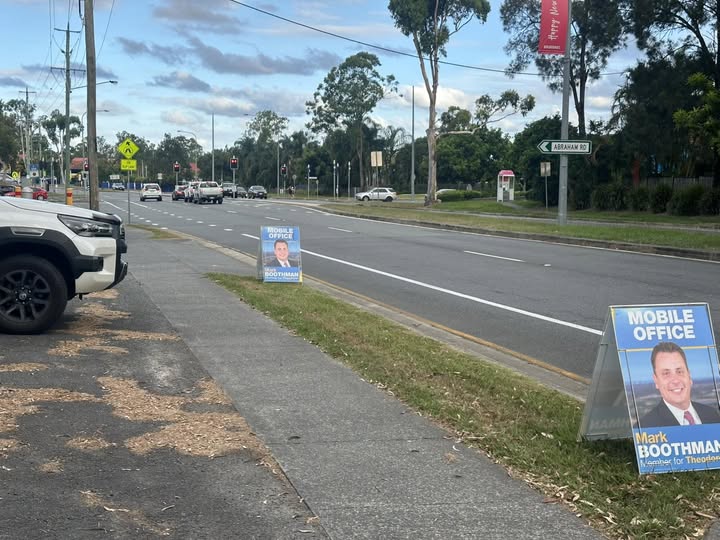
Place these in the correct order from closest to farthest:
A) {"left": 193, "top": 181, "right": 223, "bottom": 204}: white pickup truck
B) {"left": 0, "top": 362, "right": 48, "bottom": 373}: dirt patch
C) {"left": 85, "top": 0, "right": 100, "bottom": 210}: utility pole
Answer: {"left": 0, "top": 362, "right": 48, "bottom": 373}: dirt patch, {"left": 85, "top": 0, "right": 100, "bottom": 210}: utility pole, {"left": 193, "top": 181, "right": 223, "bottom": 204}: white pickup truck

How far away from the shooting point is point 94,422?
5.73 meters

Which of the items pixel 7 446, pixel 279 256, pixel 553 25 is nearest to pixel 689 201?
pixel 553 25

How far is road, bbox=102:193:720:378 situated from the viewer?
33.3 feet

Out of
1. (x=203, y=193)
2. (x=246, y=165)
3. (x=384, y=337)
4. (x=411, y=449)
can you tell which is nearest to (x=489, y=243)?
(x=384, y=337)

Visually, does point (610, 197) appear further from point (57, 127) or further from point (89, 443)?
point (57, 127)

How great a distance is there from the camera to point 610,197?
46.4m

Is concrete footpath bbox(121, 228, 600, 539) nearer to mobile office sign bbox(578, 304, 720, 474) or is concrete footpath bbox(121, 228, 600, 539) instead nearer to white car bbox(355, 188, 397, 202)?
mobile office sign bbox(578, 304, 720, 474)

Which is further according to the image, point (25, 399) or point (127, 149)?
point (127, 149)

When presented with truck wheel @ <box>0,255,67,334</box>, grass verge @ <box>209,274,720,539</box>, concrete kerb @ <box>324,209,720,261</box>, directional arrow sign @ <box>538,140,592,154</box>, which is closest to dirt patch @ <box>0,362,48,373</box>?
truck wheel @ <box>0,255,67,334</box>

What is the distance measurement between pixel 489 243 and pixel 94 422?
64.9 ft

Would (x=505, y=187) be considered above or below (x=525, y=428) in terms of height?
above

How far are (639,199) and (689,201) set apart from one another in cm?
510

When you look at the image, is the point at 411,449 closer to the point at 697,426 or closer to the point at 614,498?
the point at 614,498

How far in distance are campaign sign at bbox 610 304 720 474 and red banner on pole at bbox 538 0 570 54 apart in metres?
24.1
